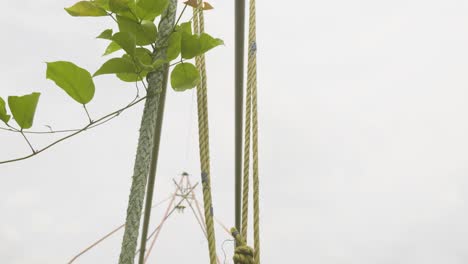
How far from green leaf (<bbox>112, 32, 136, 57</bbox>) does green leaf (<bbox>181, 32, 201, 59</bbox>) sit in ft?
0.21

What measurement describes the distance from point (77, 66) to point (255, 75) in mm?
760

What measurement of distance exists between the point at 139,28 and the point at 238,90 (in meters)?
0.92

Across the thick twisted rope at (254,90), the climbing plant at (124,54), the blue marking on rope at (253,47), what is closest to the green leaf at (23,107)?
the climbing plant at (124,54)

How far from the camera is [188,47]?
0.50m

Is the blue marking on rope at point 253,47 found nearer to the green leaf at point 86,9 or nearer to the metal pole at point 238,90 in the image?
the metal pole at point 238,90

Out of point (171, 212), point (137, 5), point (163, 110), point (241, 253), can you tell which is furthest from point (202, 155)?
point (171, 212)

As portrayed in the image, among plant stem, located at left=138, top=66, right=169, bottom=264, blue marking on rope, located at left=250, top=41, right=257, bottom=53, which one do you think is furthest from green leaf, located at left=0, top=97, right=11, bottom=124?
blue marking on rope, located at left=250, top=41, right=257, bottom=53

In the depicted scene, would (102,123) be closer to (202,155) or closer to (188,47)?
(188,47)

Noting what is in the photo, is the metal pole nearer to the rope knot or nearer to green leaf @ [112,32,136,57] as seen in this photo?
the rope knot

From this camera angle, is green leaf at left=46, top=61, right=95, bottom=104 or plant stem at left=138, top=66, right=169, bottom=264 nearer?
green leaf at left=46, top=61, right=95, bottom=104

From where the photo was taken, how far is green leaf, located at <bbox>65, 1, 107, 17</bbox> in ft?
1.54

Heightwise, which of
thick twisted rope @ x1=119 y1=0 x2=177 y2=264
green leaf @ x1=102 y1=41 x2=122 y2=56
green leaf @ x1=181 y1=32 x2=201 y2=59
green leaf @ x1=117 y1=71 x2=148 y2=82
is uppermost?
green leaf @ x1=102 y1=41 x2=122 y2=56

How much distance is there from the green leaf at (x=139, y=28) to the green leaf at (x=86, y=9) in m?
0.03

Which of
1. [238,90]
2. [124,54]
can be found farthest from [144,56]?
[238,90]
